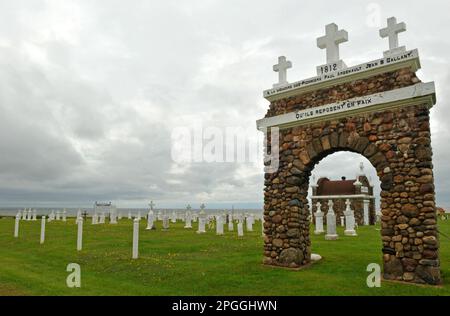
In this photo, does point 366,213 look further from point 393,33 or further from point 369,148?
point 393,33

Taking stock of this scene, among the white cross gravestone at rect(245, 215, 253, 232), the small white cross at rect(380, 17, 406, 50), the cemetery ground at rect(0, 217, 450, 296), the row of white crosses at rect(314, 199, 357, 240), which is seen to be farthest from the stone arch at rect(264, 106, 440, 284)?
the white cross gravestone at rect(245, 215, 253, 232)

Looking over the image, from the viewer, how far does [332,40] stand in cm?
1062

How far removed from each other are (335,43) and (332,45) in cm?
11

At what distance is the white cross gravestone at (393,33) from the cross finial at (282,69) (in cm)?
304

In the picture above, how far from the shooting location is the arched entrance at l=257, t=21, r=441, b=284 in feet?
28.5

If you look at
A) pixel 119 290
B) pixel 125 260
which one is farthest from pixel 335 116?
pixel 125 260

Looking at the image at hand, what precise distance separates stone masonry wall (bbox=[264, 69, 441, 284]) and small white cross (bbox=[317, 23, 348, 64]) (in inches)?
38.4

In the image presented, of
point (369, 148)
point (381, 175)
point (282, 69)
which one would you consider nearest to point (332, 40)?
point (282, 69)

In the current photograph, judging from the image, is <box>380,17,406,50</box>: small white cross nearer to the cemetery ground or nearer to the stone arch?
the stone arch
